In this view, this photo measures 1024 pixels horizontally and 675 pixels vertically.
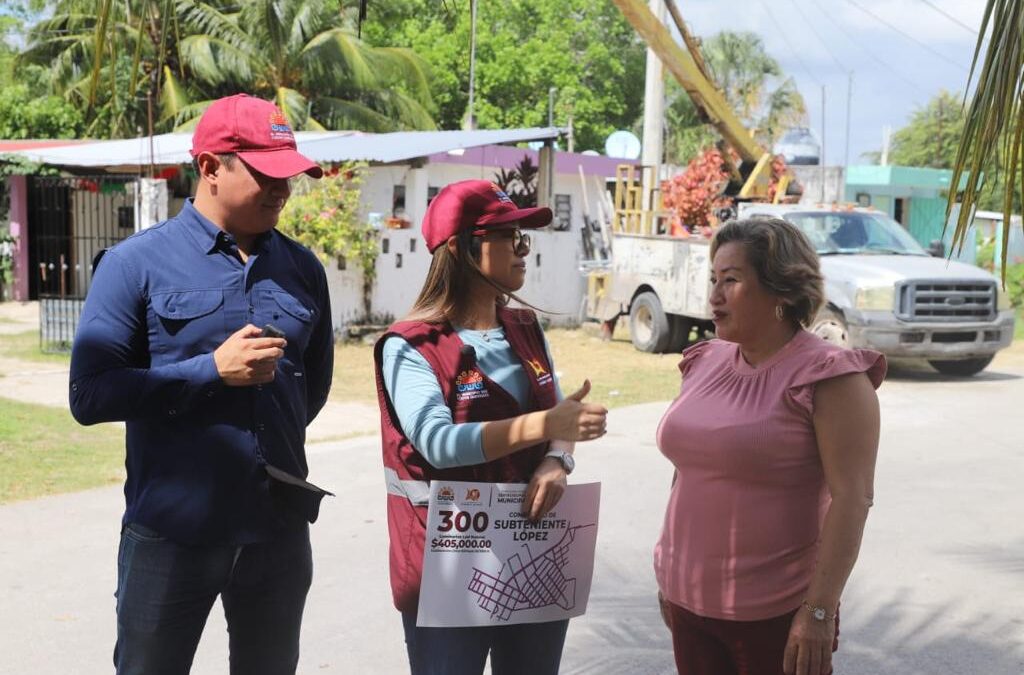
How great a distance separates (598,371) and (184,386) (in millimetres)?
11934

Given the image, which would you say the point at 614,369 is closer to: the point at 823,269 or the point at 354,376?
the point at 354,376

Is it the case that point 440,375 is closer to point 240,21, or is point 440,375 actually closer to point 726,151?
point 726,151

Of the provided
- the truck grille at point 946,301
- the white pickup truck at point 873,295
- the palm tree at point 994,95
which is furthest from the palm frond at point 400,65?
Result: the palm tree at point 994,95

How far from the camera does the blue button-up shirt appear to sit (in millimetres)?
2635

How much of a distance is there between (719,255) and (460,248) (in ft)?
2.16

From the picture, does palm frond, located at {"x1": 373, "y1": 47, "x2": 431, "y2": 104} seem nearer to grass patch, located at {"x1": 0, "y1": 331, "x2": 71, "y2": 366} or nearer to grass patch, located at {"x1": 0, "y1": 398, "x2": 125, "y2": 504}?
grass patch, located at {"x1": 0, "y1": 331, "x2": 71, "y2": 366}

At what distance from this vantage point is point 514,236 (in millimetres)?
2881

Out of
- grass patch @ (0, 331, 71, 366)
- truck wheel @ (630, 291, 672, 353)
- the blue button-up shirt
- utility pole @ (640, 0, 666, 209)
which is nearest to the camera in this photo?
the blue button-up shirt

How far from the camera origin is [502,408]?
2.80 metres

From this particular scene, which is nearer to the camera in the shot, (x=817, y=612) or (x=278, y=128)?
(x=817, y=612)

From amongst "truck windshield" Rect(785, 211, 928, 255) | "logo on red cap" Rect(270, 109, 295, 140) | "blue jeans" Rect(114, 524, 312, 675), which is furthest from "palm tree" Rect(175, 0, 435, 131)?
"blue jeans" Rect(114, 524, 312, 675)

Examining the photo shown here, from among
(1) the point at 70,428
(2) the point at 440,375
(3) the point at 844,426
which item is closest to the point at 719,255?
(3) the point at 844,426

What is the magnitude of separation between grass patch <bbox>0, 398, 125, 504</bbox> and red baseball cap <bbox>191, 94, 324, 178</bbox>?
522 centimetres

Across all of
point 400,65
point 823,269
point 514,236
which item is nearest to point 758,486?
point 514,236
